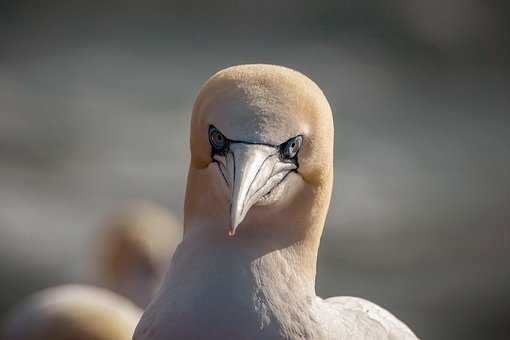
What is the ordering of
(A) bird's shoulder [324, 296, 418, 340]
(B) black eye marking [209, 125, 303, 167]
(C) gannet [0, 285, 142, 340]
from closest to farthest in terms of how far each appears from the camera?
(B) black eye marking [209, 125, 303, 167] → (A) bird's shoulder [324, 296, 418, 340] → (C) gannet [0, 285, 142, 340]

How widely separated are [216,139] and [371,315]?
1199 mm

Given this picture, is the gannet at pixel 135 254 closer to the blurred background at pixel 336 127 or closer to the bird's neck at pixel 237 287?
the blurred background at pixel 336 127

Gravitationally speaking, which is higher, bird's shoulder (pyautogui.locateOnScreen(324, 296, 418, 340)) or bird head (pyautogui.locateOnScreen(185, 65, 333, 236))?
bird head (pyautogui.locateOnScreen(185, 65, 333, 236))

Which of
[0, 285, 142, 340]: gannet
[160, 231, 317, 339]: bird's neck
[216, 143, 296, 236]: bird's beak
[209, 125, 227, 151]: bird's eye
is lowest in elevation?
[0, 285, 142, 340]: gannet

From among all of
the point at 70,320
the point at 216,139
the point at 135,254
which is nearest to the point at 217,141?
the point at 216,139

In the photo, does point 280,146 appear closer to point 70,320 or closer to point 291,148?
point 291,148

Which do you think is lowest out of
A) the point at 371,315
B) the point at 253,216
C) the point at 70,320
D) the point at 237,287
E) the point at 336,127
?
the point at 70,320

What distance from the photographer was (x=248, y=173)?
172 inches

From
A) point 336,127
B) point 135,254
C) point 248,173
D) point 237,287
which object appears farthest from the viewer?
point 336,127

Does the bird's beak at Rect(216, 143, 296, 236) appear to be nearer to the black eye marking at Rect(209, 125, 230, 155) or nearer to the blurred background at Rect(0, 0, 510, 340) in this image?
the black eye marking at Rect(209, 125, 230, 155)

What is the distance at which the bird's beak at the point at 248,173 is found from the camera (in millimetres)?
4297

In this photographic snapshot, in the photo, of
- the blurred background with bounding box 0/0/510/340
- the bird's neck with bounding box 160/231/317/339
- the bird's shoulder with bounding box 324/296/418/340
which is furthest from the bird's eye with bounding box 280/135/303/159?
the blurred background with bounding box 0/0/510/340

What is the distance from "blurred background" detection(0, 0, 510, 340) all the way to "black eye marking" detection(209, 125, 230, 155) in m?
6.53

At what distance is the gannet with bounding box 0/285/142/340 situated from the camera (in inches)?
280
